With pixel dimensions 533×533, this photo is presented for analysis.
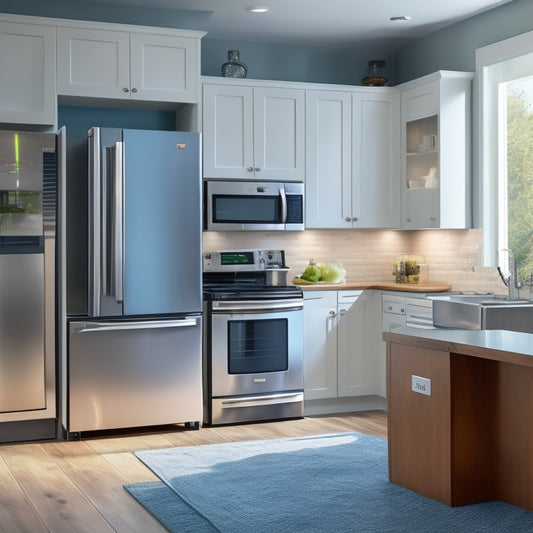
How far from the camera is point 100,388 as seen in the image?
515 centimetres

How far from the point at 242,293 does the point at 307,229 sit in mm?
1011

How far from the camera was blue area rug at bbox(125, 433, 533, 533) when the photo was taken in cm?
346

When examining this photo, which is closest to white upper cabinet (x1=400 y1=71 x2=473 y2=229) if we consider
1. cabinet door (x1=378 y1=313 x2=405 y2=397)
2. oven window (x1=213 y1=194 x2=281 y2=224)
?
cabinet door (x1=378 y1=313 x2=405 y2=397)

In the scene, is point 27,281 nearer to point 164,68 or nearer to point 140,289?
point 140,289

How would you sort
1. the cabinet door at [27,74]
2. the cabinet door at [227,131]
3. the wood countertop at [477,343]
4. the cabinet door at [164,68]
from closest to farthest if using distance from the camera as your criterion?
the wood countertop at [477,343] → the cabinet door at [27,74] → the cabinet door at [164,68] → the cabinet door at [227,131]

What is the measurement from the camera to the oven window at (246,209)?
5895mm

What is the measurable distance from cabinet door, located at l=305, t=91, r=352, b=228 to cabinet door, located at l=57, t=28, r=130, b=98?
1.42m

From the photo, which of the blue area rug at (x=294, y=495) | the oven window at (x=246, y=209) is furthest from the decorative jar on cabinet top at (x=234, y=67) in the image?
the blue area rug at (x=294, y=495)

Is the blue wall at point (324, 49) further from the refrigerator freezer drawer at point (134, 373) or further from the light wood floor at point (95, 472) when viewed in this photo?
the light wood floor at point (95, 472)

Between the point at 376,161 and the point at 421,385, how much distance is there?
2966 mm

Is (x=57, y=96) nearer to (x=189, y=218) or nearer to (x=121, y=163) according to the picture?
(x=121, y=163)

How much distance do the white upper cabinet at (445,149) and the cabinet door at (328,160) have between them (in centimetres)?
54

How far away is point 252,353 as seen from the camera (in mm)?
5617

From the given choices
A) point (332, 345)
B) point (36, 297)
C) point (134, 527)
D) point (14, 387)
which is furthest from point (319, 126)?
point (134, 527)
